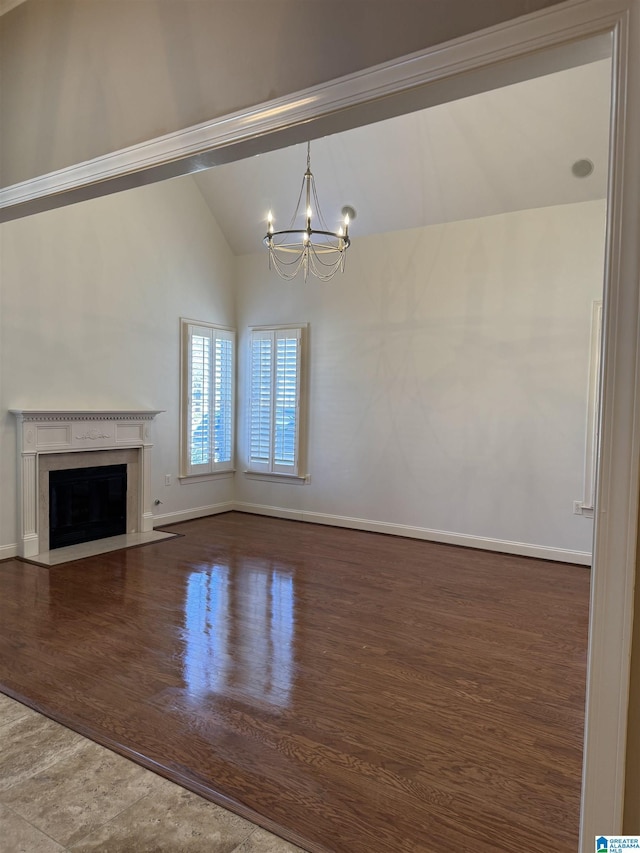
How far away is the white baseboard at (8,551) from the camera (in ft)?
16.7

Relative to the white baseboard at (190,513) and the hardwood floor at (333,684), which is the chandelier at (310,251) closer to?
the white baseboard at (190,513)

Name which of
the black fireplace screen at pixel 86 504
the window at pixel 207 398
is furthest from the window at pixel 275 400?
the black fireplace screen at pixel 86 504

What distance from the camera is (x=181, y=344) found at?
6672 millimetres

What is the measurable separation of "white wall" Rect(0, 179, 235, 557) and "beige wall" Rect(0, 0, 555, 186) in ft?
8.67

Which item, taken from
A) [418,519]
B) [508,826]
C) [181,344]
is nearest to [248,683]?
[508,826]

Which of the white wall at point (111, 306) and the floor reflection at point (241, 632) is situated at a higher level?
the white wall at point (111, 306)

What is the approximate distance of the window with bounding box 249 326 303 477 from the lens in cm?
696

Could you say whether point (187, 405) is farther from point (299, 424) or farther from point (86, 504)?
point (86, 504)

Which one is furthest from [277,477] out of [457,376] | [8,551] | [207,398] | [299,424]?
[8,551]

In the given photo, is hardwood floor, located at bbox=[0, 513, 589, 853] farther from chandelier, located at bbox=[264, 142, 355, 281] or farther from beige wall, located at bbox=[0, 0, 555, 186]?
chandelier, located at bbox=[264, 142, 355, 281]

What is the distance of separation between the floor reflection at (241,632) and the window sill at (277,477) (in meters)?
1.95

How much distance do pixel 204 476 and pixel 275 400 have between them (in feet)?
4.29

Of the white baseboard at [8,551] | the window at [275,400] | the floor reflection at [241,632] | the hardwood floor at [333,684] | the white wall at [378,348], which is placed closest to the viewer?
the hardwood floor at [333,684]

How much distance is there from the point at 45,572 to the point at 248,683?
267 cm
